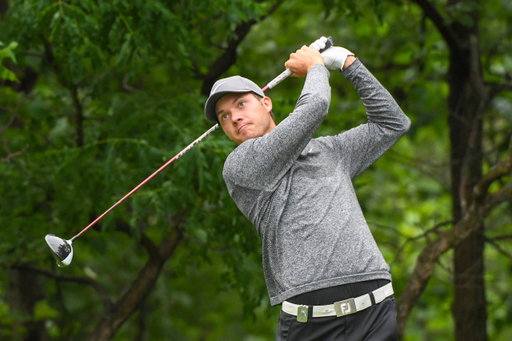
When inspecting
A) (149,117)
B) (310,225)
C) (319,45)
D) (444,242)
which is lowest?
(444,242)

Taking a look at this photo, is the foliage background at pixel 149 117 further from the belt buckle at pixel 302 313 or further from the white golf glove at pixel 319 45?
the belt buckle at pixel 302 313

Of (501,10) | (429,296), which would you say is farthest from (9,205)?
(501,10)

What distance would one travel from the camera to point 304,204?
84.7 inches

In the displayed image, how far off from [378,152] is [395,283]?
2.95 meters

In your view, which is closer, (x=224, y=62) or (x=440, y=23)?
(x=224, y=62)

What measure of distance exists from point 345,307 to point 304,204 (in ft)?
1.21

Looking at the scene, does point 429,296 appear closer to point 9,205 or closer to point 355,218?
point 9,205

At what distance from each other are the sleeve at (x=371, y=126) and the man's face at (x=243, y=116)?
301 millimetres

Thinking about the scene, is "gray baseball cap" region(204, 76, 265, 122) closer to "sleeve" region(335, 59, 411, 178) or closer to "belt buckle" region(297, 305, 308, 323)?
"sleeve" region(335, 59, 411, 178)

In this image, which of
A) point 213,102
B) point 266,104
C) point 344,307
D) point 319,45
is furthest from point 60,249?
point 319,45

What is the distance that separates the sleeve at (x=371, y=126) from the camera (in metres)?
2.43

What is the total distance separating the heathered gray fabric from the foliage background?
130 cm

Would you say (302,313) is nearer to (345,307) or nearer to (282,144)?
(345,307)

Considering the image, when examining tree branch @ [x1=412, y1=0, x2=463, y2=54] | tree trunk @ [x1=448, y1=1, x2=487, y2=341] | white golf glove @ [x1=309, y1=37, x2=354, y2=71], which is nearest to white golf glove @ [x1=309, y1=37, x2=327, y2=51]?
white golf glove @ [x1=309, y1=37, x2=354, y2=71]
